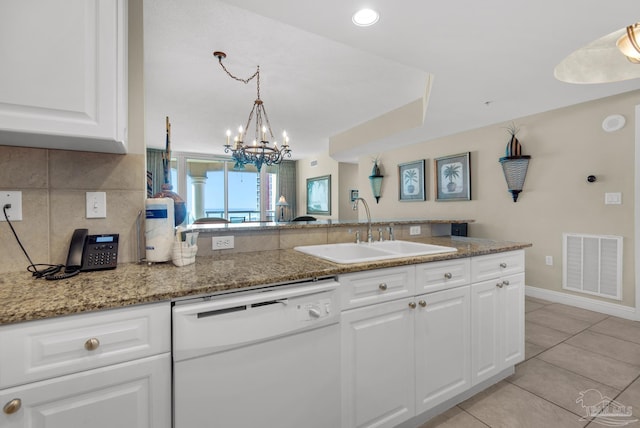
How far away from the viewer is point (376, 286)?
1.32 metres

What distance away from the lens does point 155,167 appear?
7.33m

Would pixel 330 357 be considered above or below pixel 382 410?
above

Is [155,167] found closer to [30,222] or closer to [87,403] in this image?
[30,222]

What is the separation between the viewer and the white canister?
4.18 feet

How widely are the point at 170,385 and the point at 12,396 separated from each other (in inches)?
14.2

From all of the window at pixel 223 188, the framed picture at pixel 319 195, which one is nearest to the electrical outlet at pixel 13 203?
the framed picture at pixel 319 195

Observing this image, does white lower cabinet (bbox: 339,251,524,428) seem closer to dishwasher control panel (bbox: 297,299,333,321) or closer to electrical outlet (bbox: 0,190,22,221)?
dishwasher control panel (bbox: 297,299,333,321)

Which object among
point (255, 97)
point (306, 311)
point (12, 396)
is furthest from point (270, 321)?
point (255, 97)

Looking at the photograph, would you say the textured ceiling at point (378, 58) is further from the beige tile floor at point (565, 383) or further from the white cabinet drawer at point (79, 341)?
the beige tile floor at point (565, 383)

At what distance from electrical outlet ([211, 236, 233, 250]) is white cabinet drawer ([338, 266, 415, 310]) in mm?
706

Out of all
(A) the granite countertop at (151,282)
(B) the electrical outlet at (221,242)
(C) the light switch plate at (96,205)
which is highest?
(C) the light switch plate at (96,205)

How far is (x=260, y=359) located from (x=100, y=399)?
1.51 feet

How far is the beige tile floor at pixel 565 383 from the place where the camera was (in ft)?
5.11

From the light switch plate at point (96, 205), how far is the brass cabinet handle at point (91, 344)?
0.67 metres
